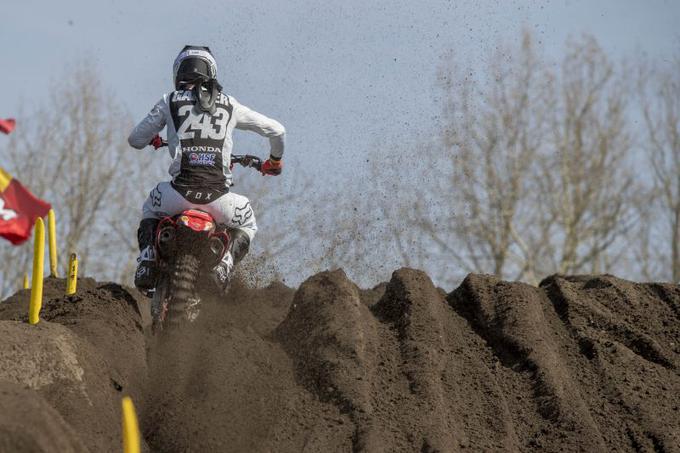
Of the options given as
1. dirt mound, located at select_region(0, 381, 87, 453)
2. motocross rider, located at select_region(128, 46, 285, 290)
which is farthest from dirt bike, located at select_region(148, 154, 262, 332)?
dirt mound, located at select_region(0, 381, 87, 453)

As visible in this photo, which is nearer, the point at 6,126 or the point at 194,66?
the point at 6,126

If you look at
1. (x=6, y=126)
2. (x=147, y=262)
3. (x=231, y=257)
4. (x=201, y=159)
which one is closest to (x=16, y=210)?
(x=6, y=126)

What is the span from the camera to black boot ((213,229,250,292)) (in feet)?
25.0

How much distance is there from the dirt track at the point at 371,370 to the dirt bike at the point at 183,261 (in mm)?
191

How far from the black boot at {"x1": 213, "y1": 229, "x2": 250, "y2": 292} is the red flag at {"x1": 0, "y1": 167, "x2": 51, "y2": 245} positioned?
7.65ft

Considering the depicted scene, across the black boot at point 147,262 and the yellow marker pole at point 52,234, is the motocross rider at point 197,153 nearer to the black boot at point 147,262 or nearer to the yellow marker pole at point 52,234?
the black boot at point 147,262

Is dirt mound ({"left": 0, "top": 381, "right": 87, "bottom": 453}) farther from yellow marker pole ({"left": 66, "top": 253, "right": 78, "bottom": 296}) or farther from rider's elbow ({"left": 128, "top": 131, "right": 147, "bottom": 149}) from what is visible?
yellow marker pole ({"left": 66, "top": 253, "right": 78, "bottom": 296})

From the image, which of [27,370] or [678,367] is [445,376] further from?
[27,370]

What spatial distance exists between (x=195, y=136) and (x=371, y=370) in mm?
2408

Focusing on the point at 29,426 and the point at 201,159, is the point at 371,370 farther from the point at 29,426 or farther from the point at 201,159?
the point at 29,426

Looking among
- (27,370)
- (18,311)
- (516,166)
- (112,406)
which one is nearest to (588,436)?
(112,406)

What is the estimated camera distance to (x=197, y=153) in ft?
25.7

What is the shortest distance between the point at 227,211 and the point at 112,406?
83.9 inches

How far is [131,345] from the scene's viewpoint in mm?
7422
